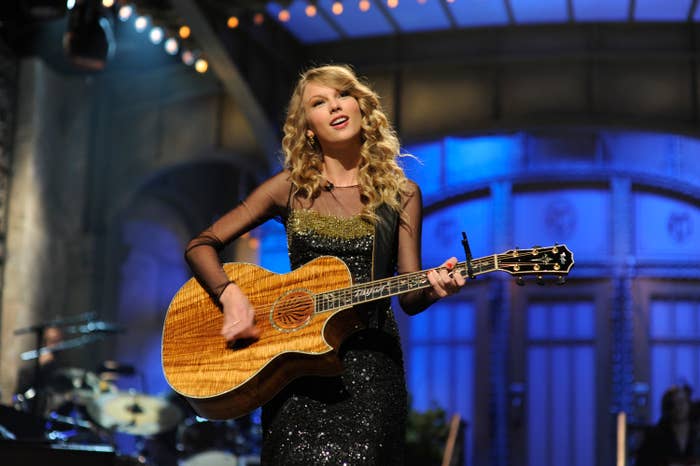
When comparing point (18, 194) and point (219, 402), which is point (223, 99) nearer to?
point (18, 194)

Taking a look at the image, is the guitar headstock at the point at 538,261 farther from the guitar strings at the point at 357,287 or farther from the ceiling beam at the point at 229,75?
the ceiling beam at the point at 229,75

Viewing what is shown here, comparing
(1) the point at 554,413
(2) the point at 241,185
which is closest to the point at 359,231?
(1) the point at 554,413

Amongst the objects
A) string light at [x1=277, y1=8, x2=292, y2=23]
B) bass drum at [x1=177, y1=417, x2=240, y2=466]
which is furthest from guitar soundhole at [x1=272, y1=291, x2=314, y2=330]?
string light at [x1=277, y1=8, x2=292, y2=23]

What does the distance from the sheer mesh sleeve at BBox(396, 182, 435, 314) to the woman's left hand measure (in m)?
0.17

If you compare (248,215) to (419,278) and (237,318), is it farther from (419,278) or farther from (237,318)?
(419,278)

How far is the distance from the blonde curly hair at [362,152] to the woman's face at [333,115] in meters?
0.02

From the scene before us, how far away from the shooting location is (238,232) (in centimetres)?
301

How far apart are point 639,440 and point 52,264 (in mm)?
6656

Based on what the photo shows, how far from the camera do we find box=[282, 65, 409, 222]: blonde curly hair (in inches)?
116

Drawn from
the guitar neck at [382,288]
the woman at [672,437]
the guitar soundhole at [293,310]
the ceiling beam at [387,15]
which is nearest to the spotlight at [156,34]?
the ceiling beam at [387,15]

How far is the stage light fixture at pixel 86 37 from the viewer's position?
8.20 metres

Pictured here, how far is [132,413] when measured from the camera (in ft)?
27.8

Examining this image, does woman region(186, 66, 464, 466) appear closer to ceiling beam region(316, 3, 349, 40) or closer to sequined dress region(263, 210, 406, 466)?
sequined dress region(263, 210, 406, 466)

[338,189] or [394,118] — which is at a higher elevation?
[394,118]
